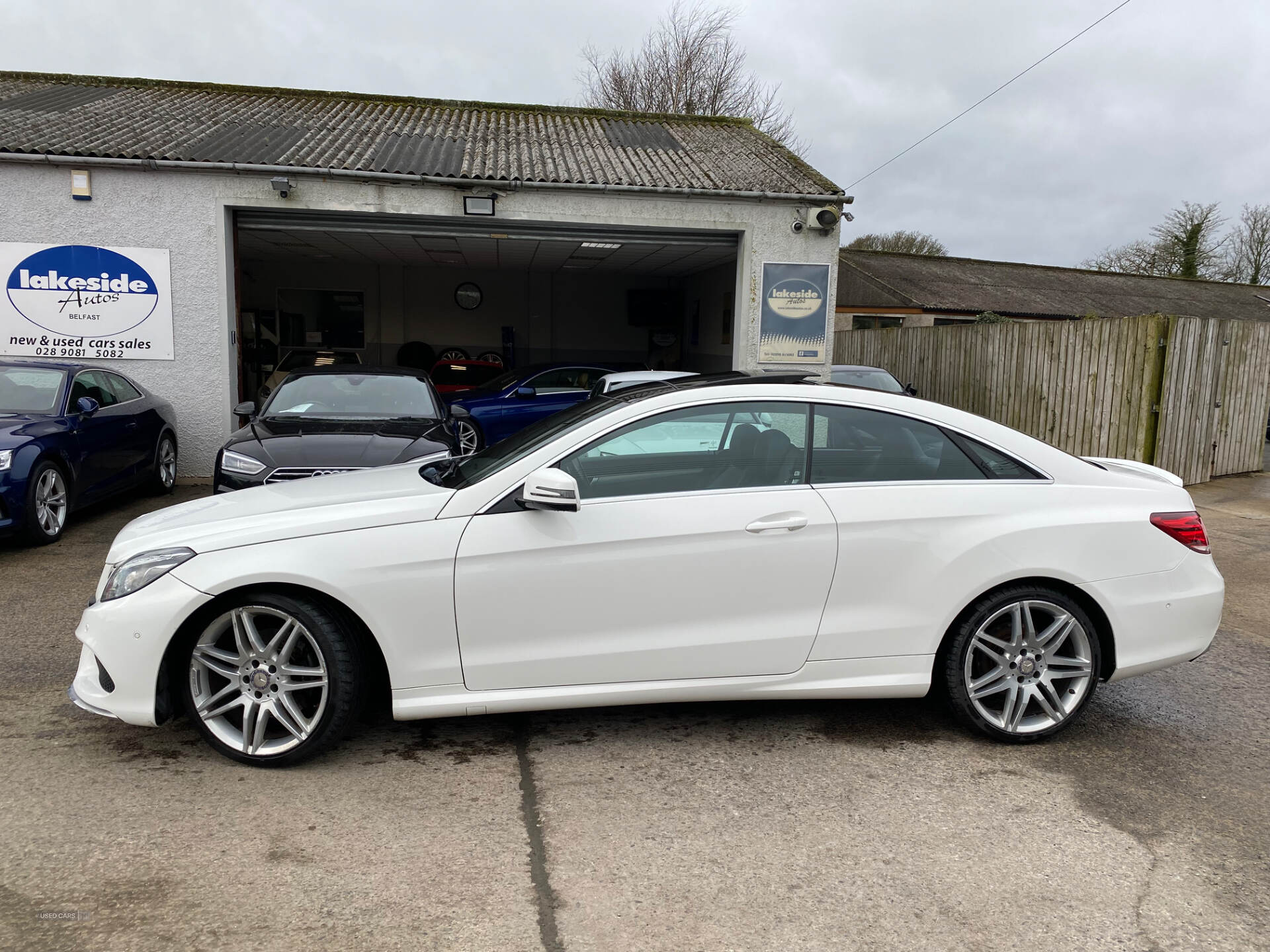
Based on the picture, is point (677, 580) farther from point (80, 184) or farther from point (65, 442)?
point (80, 184)

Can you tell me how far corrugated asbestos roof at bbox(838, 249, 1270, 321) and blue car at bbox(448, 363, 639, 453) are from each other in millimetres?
13211

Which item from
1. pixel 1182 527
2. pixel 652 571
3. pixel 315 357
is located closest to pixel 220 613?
pixel 652 571

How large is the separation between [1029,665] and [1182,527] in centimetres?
86

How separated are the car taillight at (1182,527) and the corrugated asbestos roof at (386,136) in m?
9.03

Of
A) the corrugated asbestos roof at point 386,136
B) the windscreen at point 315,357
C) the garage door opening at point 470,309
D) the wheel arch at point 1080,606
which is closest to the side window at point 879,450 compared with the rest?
the wheel arch at point 1080,606

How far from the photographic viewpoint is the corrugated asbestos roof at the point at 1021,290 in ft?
85.8

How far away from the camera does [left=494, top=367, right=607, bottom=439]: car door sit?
12.8 m

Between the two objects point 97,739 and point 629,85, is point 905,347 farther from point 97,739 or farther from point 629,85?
point 629,85

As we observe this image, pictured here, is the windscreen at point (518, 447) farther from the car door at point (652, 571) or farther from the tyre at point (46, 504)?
the tyre at point (46, 504)

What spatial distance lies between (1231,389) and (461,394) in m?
10.4

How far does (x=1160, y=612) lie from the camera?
3660mm

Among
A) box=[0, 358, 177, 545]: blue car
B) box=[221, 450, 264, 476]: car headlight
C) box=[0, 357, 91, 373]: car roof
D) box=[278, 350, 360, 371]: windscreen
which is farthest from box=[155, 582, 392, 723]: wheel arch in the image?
box=[278, 350, 360, 371]: windscreen

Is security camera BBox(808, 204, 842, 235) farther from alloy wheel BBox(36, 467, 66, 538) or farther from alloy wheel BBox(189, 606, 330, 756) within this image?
alloy wheel BBox(189, 606, 330, 756)

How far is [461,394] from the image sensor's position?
1384 cm
